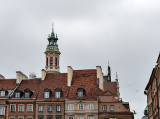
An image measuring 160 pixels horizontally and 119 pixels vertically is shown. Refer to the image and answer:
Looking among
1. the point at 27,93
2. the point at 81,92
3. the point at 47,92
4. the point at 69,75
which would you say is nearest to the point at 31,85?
the point at 27,93

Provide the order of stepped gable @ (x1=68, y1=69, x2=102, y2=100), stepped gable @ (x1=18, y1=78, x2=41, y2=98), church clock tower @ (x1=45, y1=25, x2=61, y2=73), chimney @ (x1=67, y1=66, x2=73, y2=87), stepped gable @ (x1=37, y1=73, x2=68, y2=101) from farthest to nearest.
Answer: church clock tower @ (x1=45, y1=25, x2=61, y2=73)
stepped gable @ (x1=18, y1=78, x2=41, y2=98)
chimney @ (x1=67, y1=66, x2=73, y2=87)
stepped gable @ (x1=37, y1=73, x2=68, y2=101)
stepped gable @ (x1=68, y1=69, x2=102, y2=100)

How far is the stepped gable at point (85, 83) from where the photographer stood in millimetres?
70062

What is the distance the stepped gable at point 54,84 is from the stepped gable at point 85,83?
1.51 meters

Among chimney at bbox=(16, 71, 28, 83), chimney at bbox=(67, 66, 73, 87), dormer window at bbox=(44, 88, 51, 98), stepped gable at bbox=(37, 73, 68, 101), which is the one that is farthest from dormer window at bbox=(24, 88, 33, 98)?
chimney at bbox=(67, 66, 73, 87)

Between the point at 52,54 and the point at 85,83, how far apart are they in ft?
218

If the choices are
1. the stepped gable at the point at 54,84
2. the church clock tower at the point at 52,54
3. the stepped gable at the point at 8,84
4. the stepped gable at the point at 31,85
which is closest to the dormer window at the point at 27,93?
the stepped gable at the point at 31,85

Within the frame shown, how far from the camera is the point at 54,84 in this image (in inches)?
2933

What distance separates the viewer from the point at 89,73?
249 ft

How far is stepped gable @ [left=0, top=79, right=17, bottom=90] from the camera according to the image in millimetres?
75250

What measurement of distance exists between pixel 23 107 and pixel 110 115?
17900mm

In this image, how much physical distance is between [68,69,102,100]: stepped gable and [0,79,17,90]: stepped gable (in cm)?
1335

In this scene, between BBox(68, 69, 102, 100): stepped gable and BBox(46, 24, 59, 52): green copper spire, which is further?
BBox(46, 24, 59, 52): green copper spire

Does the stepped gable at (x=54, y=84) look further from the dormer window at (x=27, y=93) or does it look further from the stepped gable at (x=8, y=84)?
the stepped gable at (x=8, y=84)

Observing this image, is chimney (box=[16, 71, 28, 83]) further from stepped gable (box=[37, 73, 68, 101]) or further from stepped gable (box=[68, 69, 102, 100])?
stepped gable (box=[68, 69, 102, 100])
